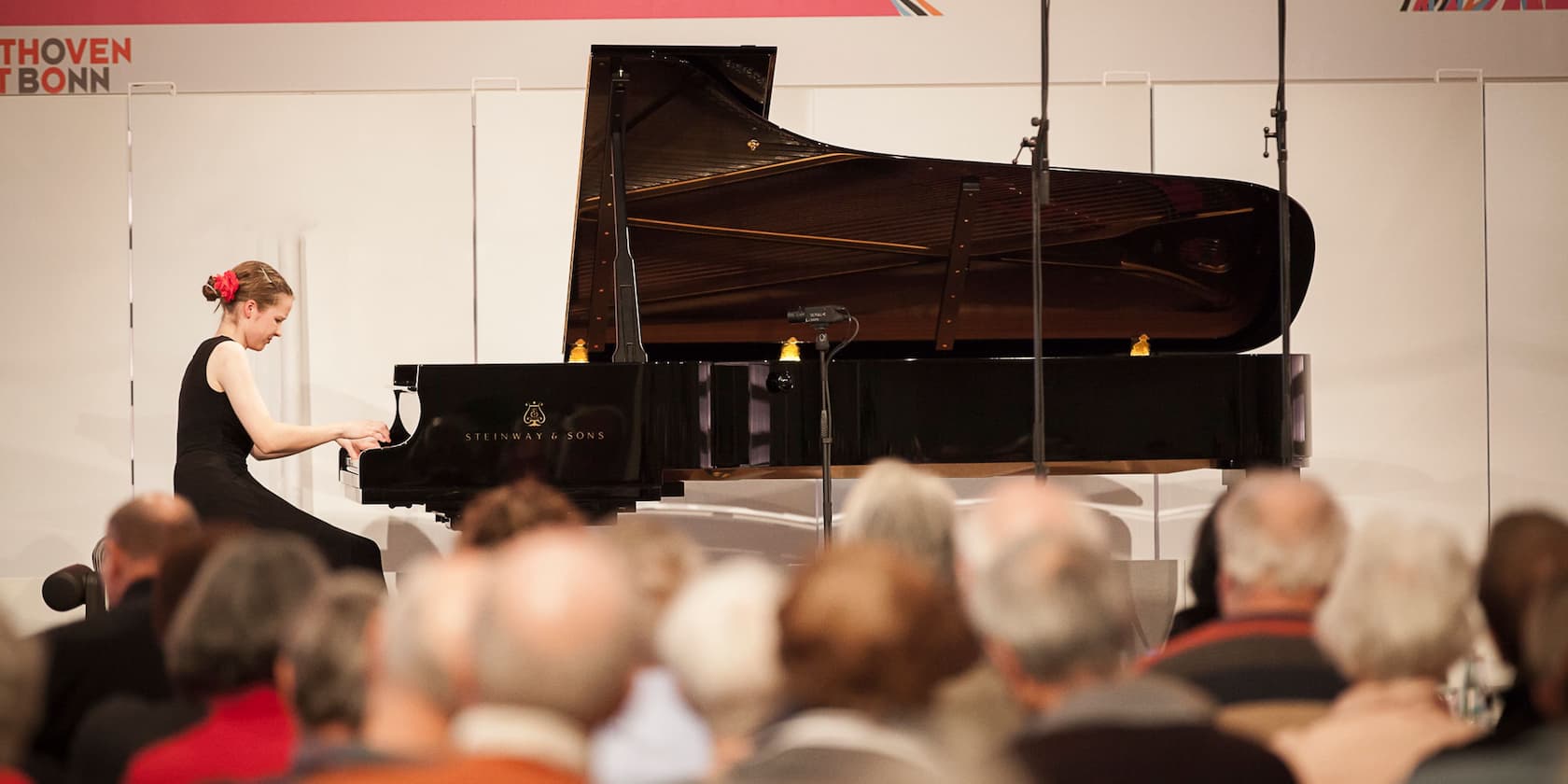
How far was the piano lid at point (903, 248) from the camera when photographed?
5.18 m

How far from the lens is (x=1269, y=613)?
2143 mm

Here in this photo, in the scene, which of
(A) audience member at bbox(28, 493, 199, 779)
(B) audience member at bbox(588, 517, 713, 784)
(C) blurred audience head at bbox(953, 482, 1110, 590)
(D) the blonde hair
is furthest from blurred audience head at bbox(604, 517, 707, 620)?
(D) the blonde hair

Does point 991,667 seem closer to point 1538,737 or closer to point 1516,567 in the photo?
point 1538,737

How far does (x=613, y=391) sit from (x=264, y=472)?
3.12 meters

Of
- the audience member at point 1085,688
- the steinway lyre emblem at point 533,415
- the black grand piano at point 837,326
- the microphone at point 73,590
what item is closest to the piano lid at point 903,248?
the black grand piano at point 837,326

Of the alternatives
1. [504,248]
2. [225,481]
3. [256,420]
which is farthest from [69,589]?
[504,248]

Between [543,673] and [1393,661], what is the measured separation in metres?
1.16

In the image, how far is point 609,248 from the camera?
5090mm

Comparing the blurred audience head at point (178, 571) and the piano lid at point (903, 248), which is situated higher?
the piano lid at point (903, 248)

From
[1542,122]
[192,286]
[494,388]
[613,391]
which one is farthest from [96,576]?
[1542,122]

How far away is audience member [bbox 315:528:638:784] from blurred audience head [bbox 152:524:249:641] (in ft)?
2.91

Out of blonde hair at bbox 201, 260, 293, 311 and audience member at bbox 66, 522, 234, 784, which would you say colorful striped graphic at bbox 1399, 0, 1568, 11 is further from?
audience member at bbox 66, 522, 234, 784

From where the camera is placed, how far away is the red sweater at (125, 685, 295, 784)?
1761 millimetres

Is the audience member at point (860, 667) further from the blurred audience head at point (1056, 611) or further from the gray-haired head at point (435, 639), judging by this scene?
the gray-haired head at point (435, 639)
